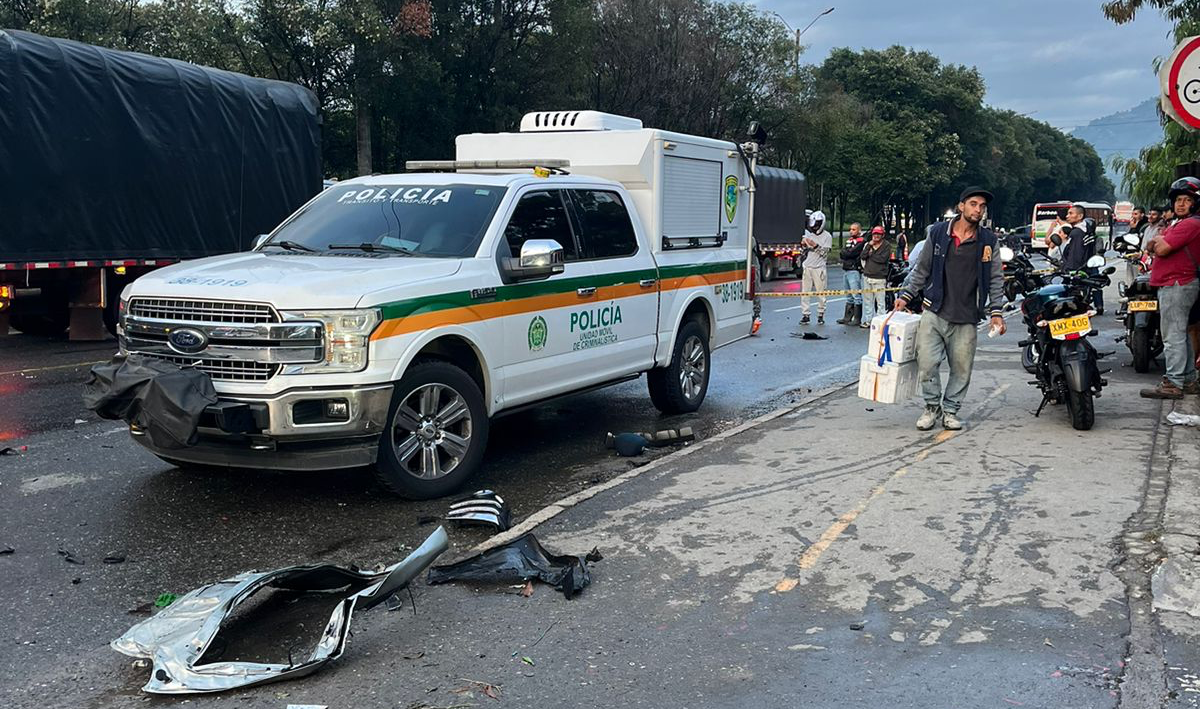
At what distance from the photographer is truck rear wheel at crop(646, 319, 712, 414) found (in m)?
9.53

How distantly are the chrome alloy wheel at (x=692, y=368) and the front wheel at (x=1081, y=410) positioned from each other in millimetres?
3096

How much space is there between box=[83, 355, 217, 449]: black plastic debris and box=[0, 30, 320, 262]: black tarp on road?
24.5 feet

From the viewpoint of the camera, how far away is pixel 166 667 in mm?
4070

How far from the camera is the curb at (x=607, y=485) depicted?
581 centimetres

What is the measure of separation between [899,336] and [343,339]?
14.5 ft

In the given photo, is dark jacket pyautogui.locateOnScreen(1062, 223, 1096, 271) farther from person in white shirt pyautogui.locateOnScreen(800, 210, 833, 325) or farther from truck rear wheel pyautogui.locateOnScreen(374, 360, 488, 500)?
truck rear wheel pyautogui.locateOnScreen(374, 360, 488, 500)

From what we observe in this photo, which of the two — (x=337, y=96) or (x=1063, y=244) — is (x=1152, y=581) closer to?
(x=1063, y=244)

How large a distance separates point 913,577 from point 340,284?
11.0 ft

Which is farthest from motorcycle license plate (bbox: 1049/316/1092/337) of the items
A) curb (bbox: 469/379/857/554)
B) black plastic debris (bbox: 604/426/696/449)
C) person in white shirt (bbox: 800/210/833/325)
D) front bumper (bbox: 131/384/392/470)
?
person in white shirt (bbox: 800/210/833/325)

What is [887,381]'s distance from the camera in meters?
8.45

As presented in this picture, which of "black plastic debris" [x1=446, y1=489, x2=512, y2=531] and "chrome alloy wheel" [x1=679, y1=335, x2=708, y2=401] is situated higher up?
"chrome alloy wheel" [x1=679, y1=335, x2=708, y2=401]

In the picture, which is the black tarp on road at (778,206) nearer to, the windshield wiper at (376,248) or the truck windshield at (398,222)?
the truck windshield at (398,222)

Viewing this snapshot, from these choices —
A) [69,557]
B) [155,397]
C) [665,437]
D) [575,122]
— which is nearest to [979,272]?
[665,437]

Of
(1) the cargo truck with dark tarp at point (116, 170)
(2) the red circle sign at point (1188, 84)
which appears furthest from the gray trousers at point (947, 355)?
(1) the cargo truck with dark tarp at point (116, 170)
